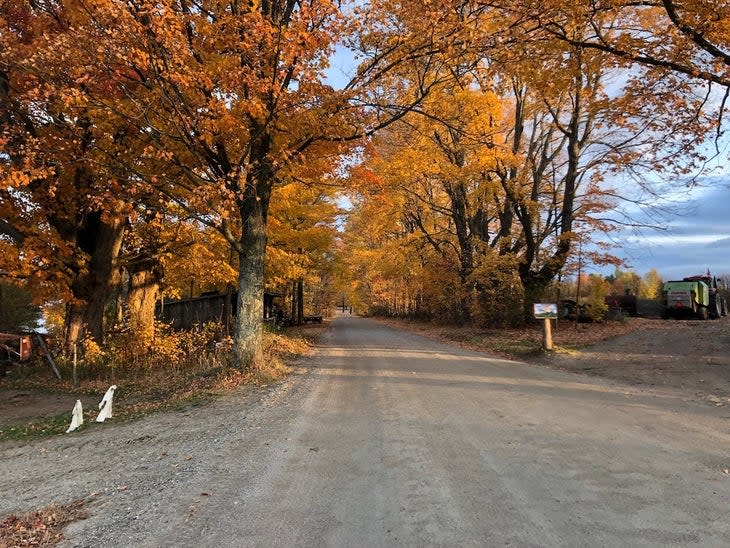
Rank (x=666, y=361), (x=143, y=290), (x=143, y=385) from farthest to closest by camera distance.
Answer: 1. (x=143, y=290)
2. (x=143, y=385)
3. (x=666, y=361)

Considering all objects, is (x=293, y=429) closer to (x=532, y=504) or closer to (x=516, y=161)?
(x=532, y=504)

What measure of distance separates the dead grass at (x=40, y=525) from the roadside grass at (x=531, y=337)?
12.4 metres

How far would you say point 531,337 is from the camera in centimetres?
1858

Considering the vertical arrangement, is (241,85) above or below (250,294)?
above

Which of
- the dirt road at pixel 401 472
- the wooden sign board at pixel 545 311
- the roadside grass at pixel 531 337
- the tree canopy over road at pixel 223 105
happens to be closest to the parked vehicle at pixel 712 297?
the roadside grass at pixel 531 337

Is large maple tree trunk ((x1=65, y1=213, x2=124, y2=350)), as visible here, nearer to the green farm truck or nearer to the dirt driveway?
the dirt driveway

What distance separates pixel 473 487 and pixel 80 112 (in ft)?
37.9

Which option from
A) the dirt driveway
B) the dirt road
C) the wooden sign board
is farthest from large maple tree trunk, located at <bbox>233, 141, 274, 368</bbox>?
the wooden sign board

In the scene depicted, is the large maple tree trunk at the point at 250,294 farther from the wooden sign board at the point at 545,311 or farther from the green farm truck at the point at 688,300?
the green farm truck at the point at 688,300

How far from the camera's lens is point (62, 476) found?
223 inches

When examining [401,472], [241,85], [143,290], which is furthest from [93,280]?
[401,472]

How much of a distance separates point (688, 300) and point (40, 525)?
28.5 m

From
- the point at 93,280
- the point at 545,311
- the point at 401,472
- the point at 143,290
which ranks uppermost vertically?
the point at 93,280

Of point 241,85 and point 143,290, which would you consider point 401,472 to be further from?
point 143,290
